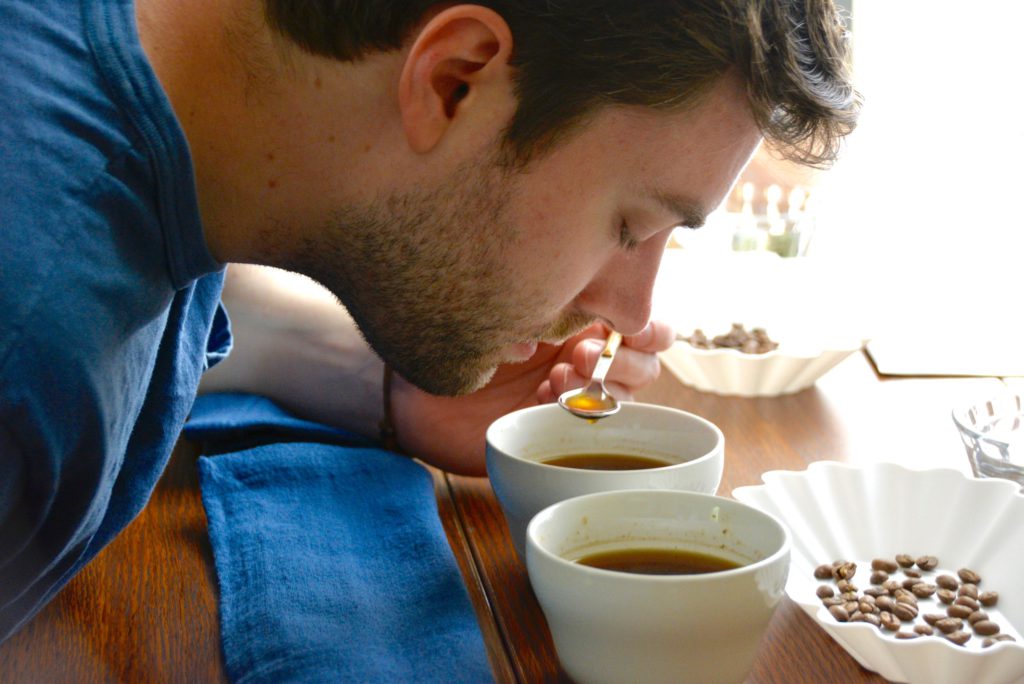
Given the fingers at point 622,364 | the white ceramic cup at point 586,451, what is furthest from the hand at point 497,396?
the white ceramic cup at point 586,451

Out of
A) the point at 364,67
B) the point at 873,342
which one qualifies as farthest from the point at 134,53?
the point at 873,342

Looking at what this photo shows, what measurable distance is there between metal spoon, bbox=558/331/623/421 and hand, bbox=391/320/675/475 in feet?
0.05

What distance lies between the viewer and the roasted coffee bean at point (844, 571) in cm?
80

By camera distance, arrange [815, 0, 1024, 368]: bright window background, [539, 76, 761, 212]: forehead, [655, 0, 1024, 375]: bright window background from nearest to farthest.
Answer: [539, 76, 761, 212]: forehead
[655, 0, 1024, 375]: bright window background
[815, 0, 1024, 368]: bright window background

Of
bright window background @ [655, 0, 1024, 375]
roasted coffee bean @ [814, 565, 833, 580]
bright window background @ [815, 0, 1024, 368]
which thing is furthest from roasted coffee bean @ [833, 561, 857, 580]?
bright window background @ [815, 0, 1024, 368]

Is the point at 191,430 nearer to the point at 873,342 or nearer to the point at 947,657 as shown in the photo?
the point at 947,657

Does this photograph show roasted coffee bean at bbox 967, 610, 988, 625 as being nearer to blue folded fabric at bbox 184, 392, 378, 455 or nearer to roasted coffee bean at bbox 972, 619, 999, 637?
roasted coffee bean at bbox 972, 619, 999, 637

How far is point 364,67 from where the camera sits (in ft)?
2.62

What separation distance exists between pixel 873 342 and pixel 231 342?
799mm

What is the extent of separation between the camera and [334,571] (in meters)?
0.80

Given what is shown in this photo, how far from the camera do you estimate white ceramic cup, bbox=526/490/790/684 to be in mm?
600

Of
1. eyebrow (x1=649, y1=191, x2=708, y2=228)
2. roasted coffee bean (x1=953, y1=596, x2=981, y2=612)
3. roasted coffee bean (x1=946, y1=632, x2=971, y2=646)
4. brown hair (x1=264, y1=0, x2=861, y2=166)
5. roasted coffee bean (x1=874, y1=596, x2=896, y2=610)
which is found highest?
brown hair (x1=264, y1=0, x2=861, y2=166)

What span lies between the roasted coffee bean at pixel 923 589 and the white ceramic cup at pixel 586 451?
0.50ft

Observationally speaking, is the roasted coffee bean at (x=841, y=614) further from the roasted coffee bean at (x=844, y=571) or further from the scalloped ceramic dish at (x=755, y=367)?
the scalloped ceramic dish at (x=755, y=367)
